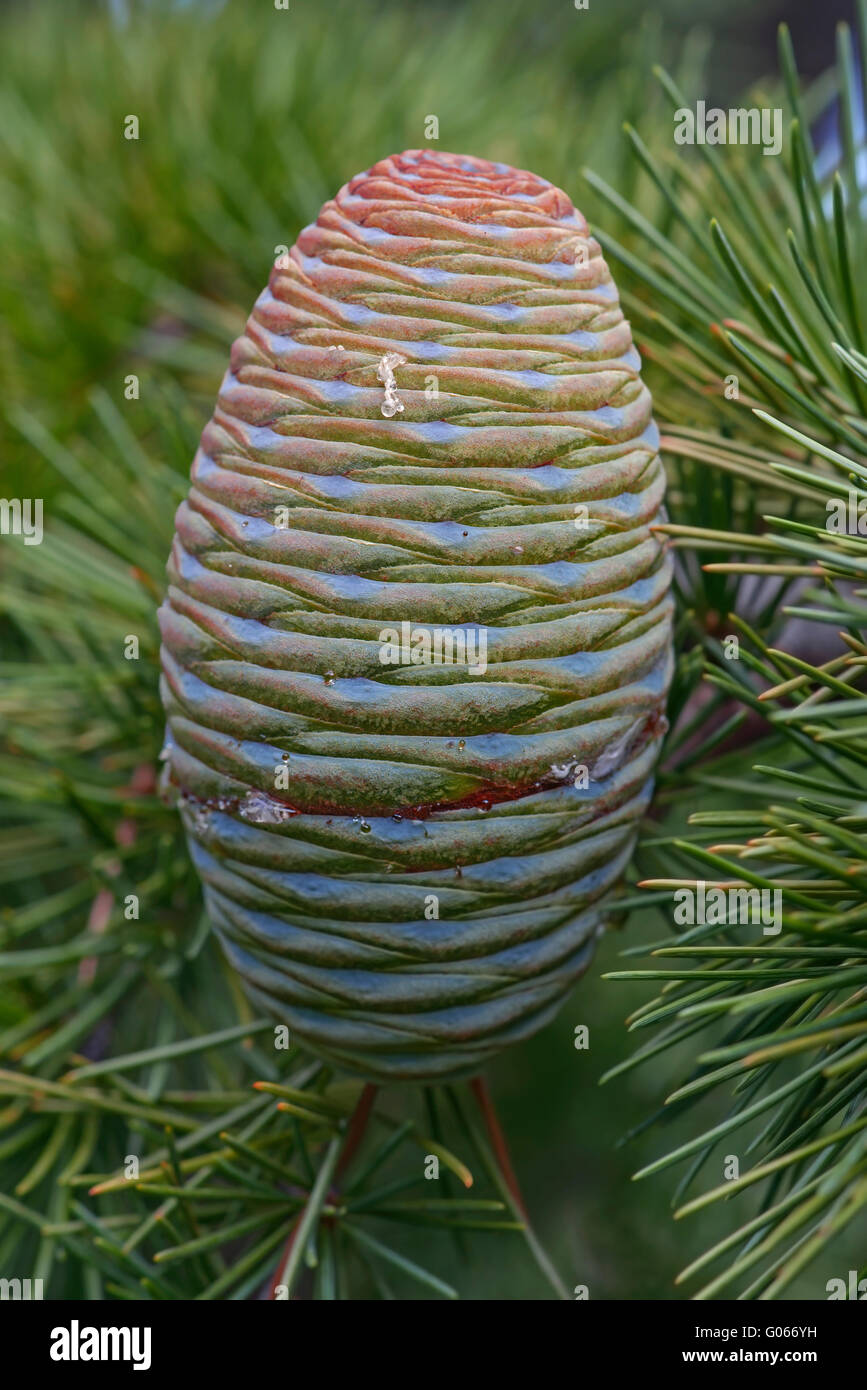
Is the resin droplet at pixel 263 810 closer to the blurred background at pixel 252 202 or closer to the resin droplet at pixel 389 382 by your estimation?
the resin droplet at pixel 389 382

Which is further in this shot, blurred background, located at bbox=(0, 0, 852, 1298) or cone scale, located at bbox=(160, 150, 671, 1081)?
blurred background, located at bbox=(0, 0, 852, 1298)

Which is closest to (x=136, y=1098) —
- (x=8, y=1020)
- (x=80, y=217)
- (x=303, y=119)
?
(x=8, y=1020)

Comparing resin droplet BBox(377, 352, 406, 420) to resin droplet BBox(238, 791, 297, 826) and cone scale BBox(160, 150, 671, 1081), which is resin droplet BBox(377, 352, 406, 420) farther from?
resin droplet BBox(238, 791, 297, 826)

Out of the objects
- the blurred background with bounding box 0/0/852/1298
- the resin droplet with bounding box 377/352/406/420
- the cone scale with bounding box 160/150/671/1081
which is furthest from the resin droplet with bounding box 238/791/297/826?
the blurred background with bounding box 0/0/852/1298

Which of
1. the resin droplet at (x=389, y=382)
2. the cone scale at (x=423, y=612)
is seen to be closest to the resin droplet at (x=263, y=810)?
the cone scale at (x=423, y=612)

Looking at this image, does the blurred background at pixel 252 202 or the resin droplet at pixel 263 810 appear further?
the blurred background at pixel 252 202

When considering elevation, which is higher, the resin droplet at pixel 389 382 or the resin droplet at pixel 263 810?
the resin droplet at pixel 389 382
